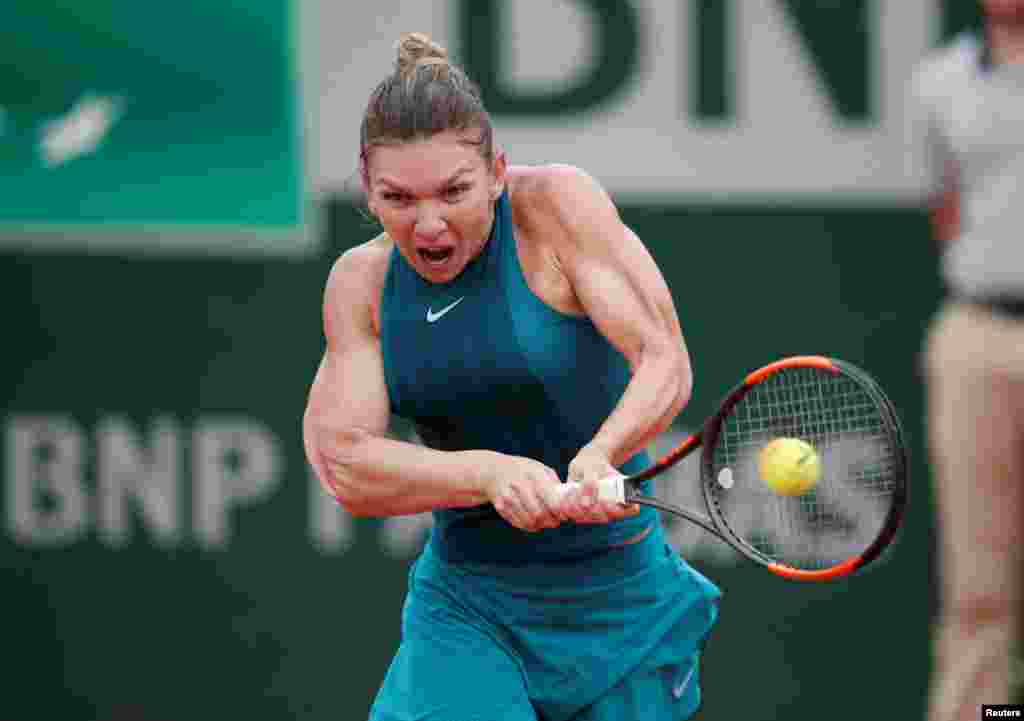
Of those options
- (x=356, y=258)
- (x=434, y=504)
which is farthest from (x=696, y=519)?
(x=356, y=258)

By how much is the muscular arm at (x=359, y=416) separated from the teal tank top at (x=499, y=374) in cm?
5

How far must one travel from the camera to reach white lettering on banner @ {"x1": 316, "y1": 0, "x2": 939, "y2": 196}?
5684 millimetres

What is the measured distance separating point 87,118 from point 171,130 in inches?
9.9

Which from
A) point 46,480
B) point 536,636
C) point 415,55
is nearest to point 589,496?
point 536,636

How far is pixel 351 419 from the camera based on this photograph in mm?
3600

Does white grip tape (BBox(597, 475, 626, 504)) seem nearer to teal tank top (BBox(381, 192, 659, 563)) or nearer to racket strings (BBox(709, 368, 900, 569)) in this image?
teal tank top (BBox(381, 192, 659, 563))

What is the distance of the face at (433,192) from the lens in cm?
335

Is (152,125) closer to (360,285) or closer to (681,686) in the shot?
(360,285)

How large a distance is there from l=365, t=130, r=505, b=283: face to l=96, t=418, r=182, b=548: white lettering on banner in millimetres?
2831

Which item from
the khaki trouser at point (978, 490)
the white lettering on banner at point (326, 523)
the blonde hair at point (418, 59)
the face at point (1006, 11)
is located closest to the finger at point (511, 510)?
the blonde hair at point (418, 59)

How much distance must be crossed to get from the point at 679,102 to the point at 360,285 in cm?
233

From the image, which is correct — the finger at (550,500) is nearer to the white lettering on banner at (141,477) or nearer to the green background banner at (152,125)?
the green background banner at (152,125)

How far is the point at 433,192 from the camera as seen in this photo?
3352 millimetres

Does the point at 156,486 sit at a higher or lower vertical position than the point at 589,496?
lower
